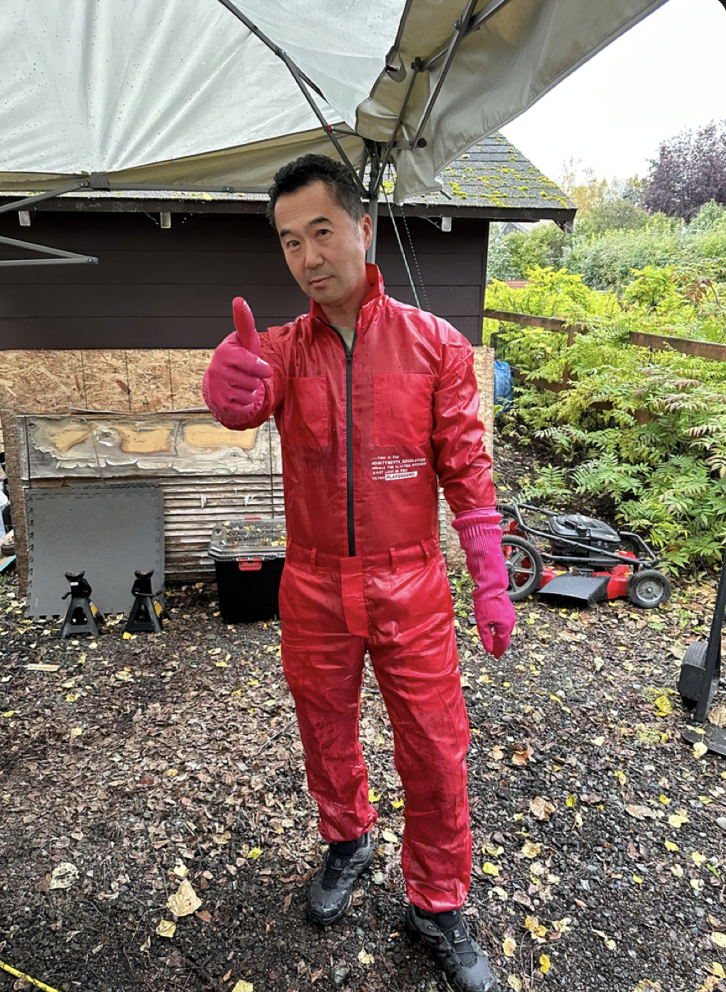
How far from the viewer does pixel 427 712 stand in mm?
1760

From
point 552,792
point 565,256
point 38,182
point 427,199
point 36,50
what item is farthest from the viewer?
point 565,256

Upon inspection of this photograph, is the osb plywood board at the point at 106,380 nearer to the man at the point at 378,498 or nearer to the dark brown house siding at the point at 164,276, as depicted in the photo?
the dark brown house siding at the point at 164,276

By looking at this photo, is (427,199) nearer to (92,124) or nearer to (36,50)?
(92,124)

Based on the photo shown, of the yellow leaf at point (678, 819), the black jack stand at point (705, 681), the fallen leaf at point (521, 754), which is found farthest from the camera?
the black jack stand at point (705, 681)

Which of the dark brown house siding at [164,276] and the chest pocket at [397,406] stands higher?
the dark brown house siding at [164,276]

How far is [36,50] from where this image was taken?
2518 mm

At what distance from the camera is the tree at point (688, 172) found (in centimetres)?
2517

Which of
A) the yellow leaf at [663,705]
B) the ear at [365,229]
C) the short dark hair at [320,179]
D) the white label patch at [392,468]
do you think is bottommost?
the yellow leaf at [663,705]

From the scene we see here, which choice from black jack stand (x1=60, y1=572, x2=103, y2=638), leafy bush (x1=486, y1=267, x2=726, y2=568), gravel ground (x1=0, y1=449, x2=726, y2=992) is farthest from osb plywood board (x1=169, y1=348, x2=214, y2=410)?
leafy bush (x1=486, y1=267, x2=726, y2=568)

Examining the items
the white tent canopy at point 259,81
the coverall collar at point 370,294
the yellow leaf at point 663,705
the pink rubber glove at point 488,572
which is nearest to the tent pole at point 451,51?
the white tent canopy at point 259,81

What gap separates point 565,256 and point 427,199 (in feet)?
62.5

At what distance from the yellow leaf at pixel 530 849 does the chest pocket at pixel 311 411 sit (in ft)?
6.15

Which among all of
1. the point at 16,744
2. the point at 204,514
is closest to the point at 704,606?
the point at 204,514

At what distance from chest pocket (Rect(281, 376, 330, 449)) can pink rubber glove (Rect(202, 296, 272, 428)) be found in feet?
0.50
